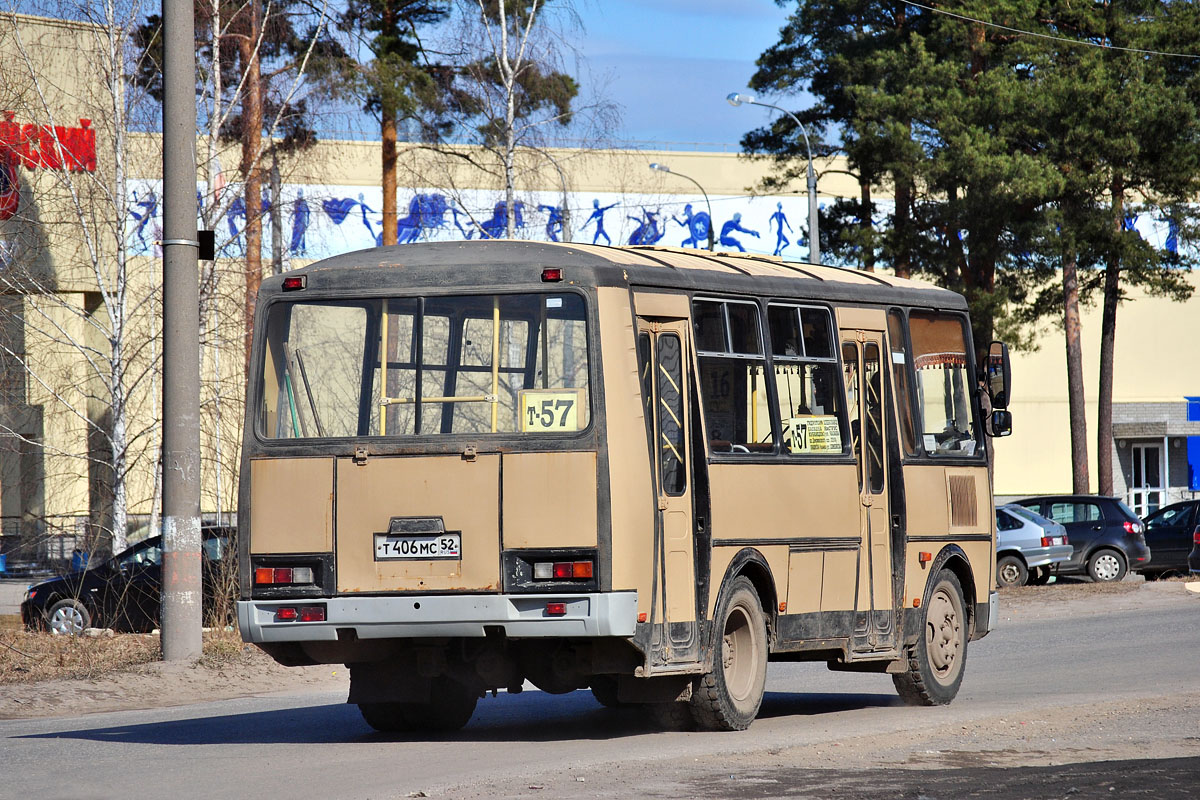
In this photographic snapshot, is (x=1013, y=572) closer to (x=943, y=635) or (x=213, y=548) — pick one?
(x=213, y=548)

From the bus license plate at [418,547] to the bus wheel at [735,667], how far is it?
185cm

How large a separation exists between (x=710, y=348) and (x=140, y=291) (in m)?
16.2

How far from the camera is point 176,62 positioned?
15.6 metres

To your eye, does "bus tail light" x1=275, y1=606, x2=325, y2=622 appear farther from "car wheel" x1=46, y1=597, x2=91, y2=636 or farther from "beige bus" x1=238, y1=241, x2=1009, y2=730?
"car wheel" x1=46, y1=597, x2=91, y2=636

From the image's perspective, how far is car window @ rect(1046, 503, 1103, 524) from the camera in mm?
31609

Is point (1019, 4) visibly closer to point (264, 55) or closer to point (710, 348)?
point (264, 55)

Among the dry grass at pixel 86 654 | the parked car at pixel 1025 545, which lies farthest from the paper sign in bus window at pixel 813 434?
the parked car at pixel 1025 545

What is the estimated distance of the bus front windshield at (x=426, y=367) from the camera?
33.4 feet

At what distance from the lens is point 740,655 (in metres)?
11.3

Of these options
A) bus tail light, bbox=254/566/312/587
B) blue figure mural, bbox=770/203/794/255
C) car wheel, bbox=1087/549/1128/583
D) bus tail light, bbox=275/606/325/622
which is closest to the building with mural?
bus tail light, bbox=254/566/312/587

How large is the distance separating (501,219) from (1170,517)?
1419 centimetres

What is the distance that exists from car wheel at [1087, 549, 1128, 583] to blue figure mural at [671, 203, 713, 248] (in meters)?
26.6

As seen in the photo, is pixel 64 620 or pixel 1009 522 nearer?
pixel 64 620

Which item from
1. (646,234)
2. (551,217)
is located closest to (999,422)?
(551,217)
